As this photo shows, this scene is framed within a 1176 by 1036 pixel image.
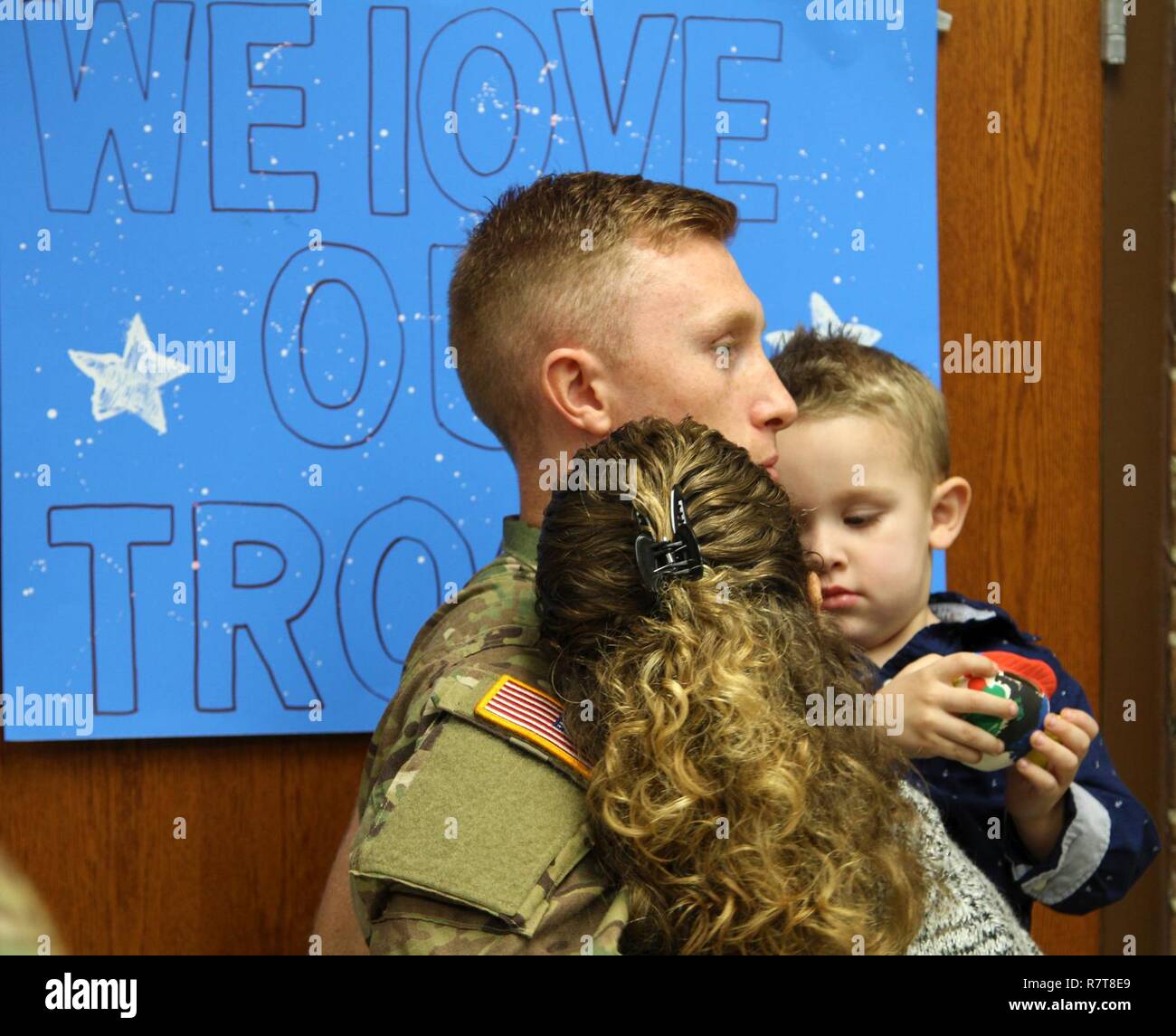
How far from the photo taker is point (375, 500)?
141 centimetres

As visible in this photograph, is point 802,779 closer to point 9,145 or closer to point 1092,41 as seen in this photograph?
point 9,145

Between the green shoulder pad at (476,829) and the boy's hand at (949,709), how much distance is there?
14.6 inches

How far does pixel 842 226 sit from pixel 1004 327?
10.8 inches

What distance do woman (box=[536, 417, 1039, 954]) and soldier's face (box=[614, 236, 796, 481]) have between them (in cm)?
Result: 15

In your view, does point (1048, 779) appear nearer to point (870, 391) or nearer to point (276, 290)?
point (870, 391)

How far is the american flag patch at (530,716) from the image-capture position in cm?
76

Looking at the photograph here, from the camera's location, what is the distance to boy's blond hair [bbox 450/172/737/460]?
1.00 metres

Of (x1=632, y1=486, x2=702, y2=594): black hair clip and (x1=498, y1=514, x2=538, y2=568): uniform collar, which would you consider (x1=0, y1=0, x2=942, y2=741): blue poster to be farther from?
(x1=632, y1=486, x2=702, y2=594): black hair clip

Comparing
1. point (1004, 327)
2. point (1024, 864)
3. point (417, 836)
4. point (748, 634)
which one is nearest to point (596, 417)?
point (748, 634)

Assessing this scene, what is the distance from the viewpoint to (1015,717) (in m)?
1.00

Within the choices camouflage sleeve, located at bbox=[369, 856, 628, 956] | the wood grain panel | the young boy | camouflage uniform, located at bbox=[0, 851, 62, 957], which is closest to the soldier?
camouflage sleeve, located at bbox=[369, 856, 628, 956]

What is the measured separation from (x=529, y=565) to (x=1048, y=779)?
52cm

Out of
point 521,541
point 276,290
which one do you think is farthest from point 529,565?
point 276,290
